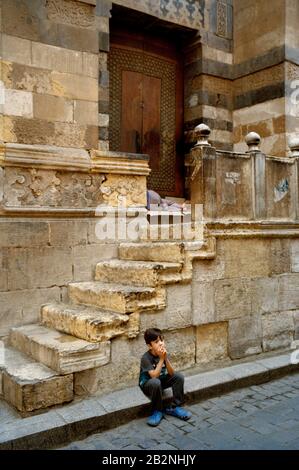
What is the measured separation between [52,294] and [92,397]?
151 centimetres

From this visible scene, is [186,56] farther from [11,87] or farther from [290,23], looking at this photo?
[11,87]

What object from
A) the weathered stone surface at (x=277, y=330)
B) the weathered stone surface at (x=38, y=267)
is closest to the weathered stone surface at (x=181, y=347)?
the weathered stone surface at (x=277, y=330)

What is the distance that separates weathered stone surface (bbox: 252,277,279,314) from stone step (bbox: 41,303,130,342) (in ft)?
6.07

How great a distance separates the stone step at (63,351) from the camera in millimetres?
3605

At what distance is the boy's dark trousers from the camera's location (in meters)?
3.68

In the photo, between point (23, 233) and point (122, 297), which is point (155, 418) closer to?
point (122, 297)

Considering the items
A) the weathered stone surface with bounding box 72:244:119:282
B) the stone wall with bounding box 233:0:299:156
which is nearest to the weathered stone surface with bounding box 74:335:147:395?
the weathered stone surface with bounding box 72:244:119:282

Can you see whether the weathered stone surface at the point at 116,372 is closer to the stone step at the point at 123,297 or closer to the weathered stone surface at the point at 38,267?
the stone step at the point at 123,297

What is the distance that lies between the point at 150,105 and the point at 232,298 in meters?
4.14

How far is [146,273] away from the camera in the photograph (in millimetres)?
4359

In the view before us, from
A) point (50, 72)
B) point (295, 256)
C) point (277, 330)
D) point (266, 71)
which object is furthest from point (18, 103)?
point (266, 71)

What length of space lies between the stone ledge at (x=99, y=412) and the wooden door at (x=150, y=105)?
400 centimetres

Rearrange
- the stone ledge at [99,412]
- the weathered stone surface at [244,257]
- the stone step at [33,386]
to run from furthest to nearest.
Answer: the weathered stone surface at [244,257] < the stone step at [33,386] < the stone ledge at [99,412]

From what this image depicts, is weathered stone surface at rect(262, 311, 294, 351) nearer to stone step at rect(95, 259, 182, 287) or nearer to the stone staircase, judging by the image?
the stone staircase
